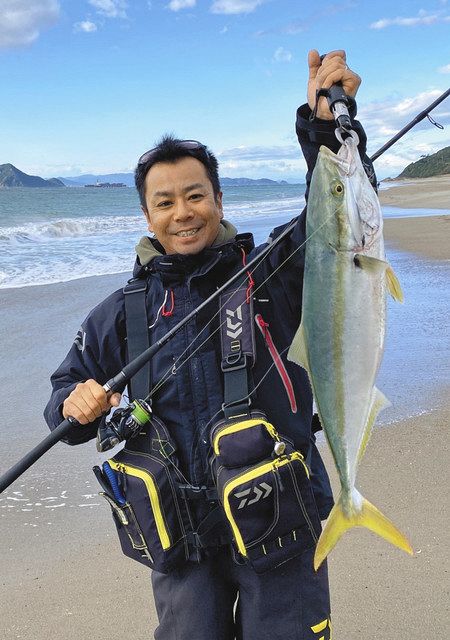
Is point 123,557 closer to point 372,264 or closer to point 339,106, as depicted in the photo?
point 372,264

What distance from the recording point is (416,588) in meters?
3.24

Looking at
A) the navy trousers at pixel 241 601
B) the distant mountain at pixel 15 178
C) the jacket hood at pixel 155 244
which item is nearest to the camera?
the navy trousers at pixel 241 601

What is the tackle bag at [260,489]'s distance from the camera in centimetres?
224

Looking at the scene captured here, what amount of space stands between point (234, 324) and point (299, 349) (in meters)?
0.37

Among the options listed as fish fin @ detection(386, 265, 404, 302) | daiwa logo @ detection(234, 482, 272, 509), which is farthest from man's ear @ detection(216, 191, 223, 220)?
daiwa logo @ detection(234, 482, 272, 509)

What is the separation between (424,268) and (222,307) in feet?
33.5

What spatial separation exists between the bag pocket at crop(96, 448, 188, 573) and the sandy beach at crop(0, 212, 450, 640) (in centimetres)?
106

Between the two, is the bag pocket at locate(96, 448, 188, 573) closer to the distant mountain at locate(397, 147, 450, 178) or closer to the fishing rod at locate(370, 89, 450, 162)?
the fishing rod at locate(370, 89, 450, 162)

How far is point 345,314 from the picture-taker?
6.82ft

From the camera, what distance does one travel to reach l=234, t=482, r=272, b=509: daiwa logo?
2225 millimetres

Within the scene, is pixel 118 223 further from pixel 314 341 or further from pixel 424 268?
pixel 314 341

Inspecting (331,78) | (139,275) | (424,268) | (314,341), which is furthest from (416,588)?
(424,268)

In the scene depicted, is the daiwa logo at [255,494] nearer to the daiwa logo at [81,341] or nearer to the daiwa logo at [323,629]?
the daiwa logo at [323,629]

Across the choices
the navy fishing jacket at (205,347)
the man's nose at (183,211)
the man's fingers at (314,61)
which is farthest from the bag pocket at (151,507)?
the man's fingers at (314,61)
